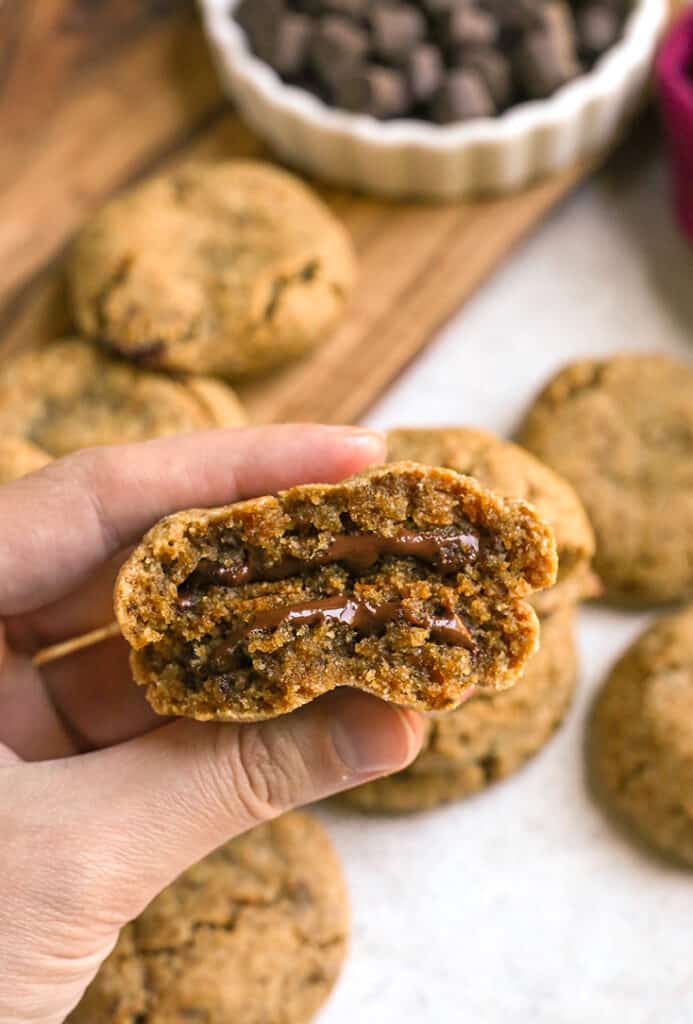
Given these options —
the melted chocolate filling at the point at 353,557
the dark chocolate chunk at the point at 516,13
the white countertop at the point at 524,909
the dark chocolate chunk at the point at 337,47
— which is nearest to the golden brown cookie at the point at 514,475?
the white countertop at the point at 524,909

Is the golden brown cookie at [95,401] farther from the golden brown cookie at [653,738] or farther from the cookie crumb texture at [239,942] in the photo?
the golden brown cookie at [653,738]

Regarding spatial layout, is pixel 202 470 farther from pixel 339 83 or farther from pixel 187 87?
pixel 187 87

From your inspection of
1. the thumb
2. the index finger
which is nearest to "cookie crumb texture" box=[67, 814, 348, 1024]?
the thumb

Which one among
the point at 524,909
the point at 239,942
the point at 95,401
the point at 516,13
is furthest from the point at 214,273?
the point at 524,909

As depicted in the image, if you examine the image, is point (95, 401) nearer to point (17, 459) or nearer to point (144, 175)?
point (17, 459)

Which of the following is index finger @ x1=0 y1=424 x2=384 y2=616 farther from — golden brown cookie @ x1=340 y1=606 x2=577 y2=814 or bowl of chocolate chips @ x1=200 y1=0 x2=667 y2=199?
bowl of chocolate chips @ x1=200 y1=0 x2=667 y2=199

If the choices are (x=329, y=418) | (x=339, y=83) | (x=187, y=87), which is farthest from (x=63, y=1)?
(x=329, y=418)

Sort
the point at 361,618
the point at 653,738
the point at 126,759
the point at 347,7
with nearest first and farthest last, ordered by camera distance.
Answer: the point at 361,618, the point at 126,759, the point at 653,738, the point at 347,7
